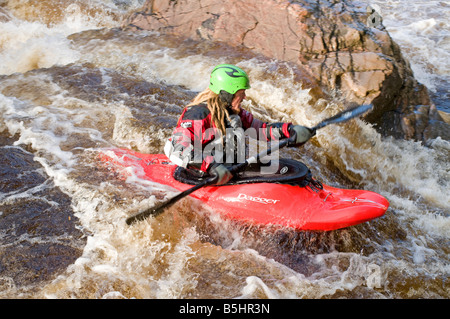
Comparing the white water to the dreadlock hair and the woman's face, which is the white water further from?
the woman's face

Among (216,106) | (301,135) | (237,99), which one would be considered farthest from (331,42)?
(216,106)

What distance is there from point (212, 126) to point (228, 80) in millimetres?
442

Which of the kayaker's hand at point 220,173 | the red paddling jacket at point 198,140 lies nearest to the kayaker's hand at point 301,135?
the red paddling jacket at point 198,140

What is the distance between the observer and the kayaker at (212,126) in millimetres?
3471

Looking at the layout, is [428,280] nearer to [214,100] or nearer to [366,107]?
[366,107]

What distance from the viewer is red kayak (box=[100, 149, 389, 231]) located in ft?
11.6

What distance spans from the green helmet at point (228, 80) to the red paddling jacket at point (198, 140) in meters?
0.24

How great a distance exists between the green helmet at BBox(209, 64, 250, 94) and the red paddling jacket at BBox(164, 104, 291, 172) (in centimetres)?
24

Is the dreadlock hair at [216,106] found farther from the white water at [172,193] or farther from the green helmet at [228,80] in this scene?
the white water at [172,193]

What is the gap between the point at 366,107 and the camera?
4262 mm

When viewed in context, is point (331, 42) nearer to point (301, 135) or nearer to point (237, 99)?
point (301, 135)

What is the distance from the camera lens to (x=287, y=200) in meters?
3.59

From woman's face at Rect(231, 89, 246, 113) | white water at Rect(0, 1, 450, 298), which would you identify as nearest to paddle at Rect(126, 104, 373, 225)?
white water at Rect(0, 1, 450, 298)

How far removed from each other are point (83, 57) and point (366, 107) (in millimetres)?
5644
